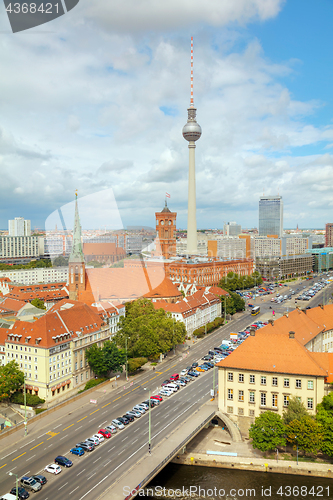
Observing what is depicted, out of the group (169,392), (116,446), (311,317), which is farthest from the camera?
(311,317)

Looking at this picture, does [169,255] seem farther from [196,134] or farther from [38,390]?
[38,390]

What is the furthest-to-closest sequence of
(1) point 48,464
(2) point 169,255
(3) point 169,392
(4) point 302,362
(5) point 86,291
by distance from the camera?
1. (2) point 169,255
2. (5) point 86,291
3. (3) point 169,392
4. (4) point 302,362
5. (1) point 48,464

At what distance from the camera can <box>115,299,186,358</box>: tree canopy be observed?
225 feet

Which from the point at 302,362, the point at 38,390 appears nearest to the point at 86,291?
the point at 38,390

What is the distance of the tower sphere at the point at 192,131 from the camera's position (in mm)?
168125

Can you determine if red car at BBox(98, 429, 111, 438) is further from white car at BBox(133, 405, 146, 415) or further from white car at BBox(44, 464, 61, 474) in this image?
white car at BBox(44, 464, 61, 474)

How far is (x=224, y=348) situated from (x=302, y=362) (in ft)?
104

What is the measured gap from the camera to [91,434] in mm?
44469

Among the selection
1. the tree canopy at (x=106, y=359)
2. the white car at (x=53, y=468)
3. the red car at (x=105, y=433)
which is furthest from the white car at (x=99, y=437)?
the tree canopy at (x=106, y=359)

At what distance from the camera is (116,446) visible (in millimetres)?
42188

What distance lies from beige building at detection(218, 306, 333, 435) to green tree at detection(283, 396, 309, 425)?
Result: 1965mm

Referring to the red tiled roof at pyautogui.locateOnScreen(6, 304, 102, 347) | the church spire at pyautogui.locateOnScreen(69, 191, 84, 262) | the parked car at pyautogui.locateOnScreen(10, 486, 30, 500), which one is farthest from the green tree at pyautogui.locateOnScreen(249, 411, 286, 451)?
the church spire at pyautogui.locateOnScreen(69, 191, 84, 262)

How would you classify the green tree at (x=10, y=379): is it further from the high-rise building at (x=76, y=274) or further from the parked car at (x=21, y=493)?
the high-rise building at (x=76, y=274)

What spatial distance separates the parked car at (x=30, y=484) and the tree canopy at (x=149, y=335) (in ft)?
109
